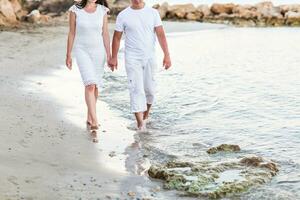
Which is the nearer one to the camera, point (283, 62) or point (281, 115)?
point (281, 115)

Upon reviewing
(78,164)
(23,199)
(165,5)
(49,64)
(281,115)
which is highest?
(23,199)

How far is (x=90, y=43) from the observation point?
7.37 metres

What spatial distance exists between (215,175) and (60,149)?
1.64 meters

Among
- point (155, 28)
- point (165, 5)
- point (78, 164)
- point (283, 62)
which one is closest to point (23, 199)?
point (78, 164)

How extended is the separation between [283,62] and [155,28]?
11.0 meters

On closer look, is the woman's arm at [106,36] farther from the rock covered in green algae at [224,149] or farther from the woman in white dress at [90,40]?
the rock covered in green algae at [224,149]

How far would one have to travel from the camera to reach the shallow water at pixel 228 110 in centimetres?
655

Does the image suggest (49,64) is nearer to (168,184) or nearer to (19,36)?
(19,36)

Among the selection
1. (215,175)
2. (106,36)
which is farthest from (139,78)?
(215,175)

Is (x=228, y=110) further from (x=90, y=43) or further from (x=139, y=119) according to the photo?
(x=90, y=43)

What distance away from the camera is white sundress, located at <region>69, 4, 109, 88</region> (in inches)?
287

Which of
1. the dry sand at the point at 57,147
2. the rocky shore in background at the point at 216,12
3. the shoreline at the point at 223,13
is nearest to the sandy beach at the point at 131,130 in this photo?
the dry sand at the point at 57,147

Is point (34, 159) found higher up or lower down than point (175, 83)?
higher up

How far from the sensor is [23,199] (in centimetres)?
428
